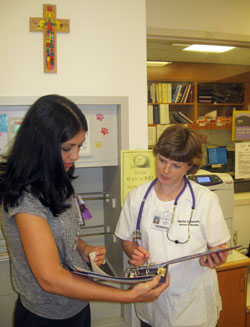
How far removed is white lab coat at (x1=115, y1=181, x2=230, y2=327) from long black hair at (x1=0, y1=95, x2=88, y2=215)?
55cm

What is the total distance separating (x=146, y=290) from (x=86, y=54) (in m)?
1.24

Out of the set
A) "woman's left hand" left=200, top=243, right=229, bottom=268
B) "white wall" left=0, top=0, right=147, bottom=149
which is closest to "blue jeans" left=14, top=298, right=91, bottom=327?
"woman's left hand" left=200, top=243, right=229, bottom=268

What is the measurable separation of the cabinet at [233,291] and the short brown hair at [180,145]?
93cm

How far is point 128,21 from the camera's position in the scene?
62.4 inches

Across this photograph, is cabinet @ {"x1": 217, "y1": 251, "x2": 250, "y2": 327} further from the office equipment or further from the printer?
the office equipment

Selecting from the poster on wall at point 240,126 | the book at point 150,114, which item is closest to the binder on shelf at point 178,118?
the book at point 150,114

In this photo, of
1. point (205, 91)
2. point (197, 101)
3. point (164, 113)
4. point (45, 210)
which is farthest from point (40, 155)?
point (205, 91)

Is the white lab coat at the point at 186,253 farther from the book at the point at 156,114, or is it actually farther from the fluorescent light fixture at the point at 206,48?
the fluorescent light fixture at the point at 206,48

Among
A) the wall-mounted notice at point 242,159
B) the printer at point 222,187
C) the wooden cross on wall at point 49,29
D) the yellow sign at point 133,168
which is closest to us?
the wooden cross on wall at point 49,29

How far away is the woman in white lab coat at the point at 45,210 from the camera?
0.78 m

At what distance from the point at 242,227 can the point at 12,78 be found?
2718mm

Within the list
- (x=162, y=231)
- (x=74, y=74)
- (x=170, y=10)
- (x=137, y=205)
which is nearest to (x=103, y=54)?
(x=74, y=74)

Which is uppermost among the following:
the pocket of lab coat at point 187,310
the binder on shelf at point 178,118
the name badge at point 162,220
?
the binder on shelf at point 178,118

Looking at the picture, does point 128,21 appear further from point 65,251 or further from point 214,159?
point 214,159
